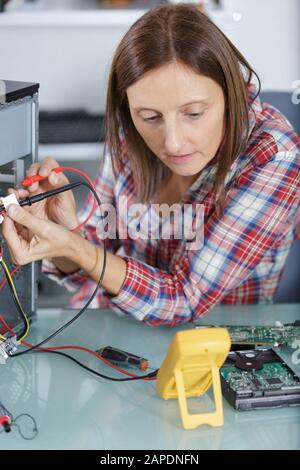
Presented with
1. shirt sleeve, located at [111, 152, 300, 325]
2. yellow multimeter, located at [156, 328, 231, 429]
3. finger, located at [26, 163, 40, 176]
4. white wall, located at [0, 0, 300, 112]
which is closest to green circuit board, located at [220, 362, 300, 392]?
yellow multimeter, located at [156, 328, 231, 429]

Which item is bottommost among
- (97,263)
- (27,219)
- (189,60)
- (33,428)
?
(33,428)

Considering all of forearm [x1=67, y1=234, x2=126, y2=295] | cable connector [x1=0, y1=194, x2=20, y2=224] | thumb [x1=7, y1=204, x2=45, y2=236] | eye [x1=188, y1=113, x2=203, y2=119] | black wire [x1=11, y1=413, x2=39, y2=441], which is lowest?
black wire [x1=11, y1=413, x2=39, y2=441]

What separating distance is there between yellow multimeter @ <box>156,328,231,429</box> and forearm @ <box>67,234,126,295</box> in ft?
0.83

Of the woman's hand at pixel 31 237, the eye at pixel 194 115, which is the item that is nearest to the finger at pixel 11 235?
the woman's hand at pixel 31 237

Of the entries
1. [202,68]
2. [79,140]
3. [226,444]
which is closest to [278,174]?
[202,68]

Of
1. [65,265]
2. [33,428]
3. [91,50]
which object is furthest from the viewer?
[91,50]

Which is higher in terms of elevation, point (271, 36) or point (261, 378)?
point (271, 36)

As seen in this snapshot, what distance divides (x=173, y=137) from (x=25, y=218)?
11.3 inches

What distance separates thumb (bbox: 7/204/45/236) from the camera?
1.12m

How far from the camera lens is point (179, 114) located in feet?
4.09

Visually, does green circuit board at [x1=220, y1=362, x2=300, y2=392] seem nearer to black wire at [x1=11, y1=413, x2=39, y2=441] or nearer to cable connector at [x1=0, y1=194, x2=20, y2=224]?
black wire at [x1=11, y1=413, x2=39, y2=441]

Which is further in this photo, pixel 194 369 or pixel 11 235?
pixel 11 235

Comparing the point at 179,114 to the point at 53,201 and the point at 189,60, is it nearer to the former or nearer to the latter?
the point at 189,60

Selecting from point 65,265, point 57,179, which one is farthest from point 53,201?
point 65,265
